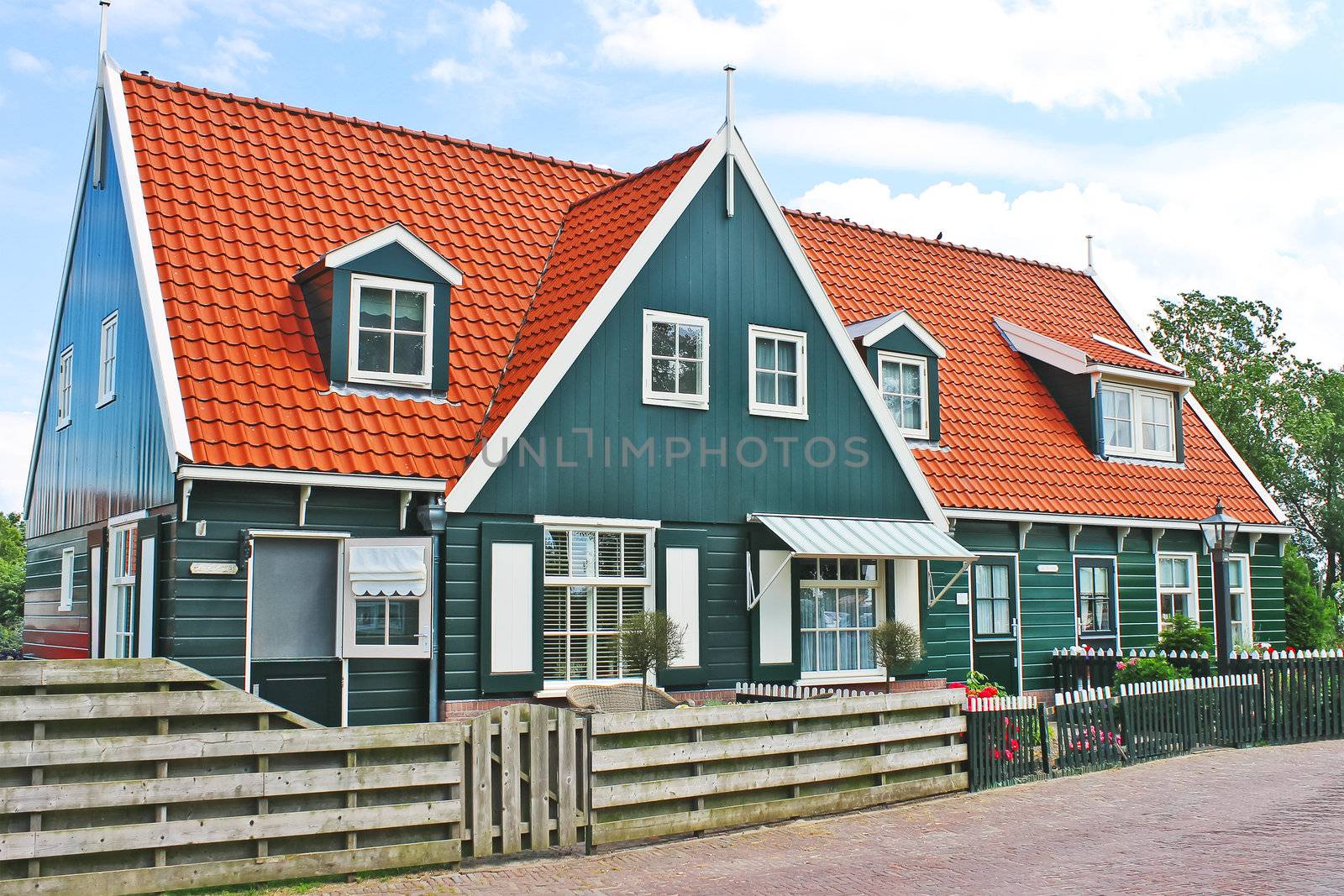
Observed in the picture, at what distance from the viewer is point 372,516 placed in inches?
562

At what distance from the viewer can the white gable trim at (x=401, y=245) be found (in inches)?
577

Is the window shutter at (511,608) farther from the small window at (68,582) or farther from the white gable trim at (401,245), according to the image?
the small window at (68,582)

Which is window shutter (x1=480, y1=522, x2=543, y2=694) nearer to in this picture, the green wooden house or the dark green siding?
the green wooden house

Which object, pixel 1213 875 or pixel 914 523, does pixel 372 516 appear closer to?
pixel 914 523

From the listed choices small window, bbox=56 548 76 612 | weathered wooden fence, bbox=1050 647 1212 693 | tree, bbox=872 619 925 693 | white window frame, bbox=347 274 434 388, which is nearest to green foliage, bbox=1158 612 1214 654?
weathered wooden fence, bbox=1050 647 1212 693

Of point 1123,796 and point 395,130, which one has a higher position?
point 395,130

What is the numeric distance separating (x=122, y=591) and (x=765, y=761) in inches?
308

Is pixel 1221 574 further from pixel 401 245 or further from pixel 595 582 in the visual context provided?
pixel 401 245

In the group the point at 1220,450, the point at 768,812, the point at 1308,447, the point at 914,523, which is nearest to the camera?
A: the point at 768,812

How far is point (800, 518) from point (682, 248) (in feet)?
12.7

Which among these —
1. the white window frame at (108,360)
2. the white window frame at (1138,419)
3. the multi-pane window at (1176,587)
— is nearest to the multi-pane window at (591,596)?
the white window frame at (108,360)

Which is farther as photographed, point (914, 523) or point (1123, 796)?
point (914, 523)

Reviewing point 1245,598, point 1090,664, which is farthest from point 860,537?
point 1245,598

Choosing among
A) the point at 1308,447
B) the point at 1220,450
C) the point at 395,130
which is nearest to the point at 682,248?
the point at 395,130
